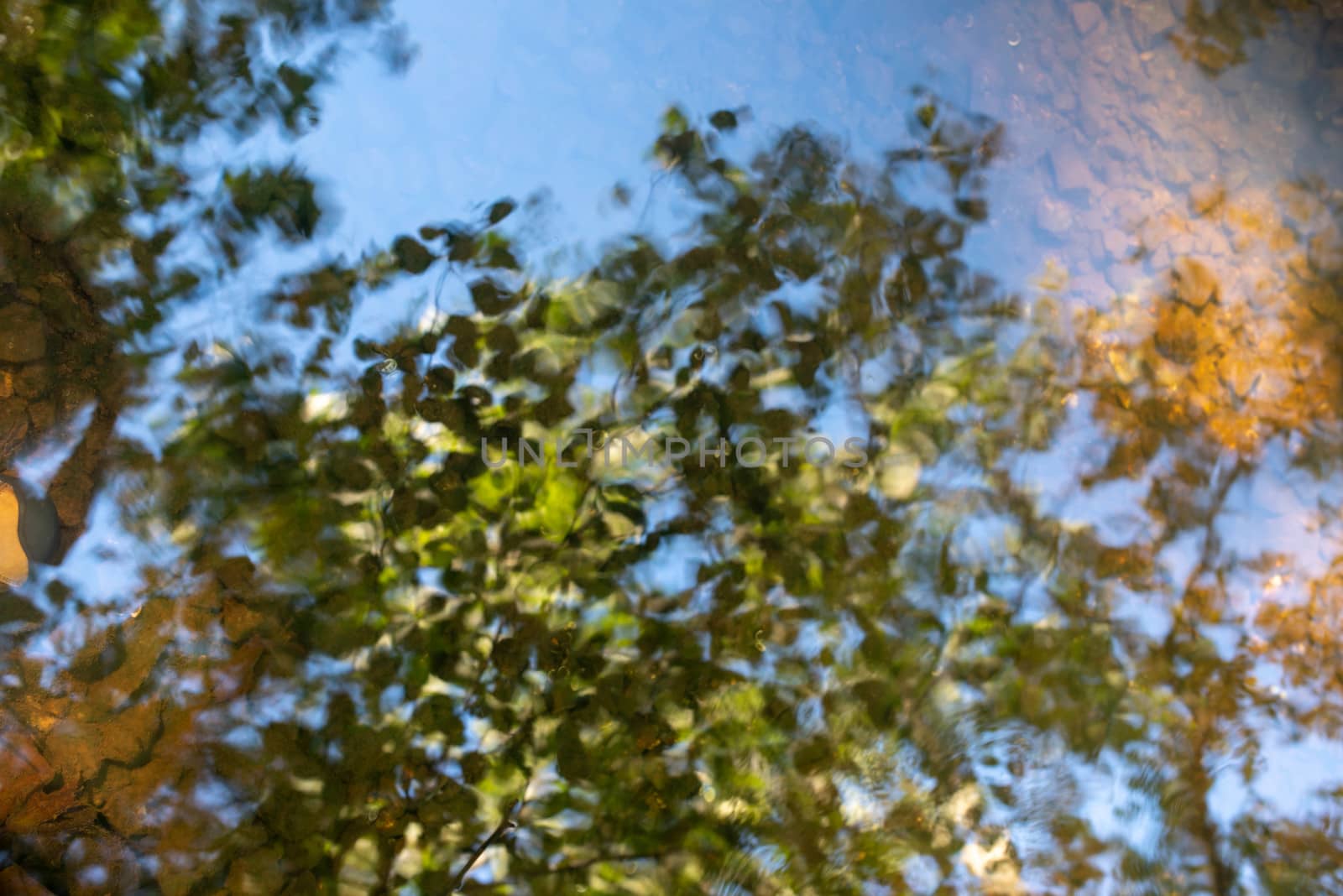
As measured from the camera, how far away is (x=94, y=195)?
1219 millimetres

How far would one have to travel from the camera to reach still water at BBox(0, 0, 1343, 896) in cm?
114

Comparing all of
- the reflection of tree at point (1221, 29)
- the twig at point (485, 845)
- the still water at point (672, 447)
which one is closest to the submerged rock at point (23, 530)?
the still water at point (672, 447)

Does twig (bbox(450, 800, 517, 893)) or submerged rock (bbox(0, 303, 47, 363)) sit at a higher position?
submerged rock (bbox(0, 303, 47, 363))

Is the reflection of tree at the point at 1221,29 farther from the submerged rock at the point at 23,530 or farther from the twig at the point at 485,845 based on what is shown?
the submerged rock at the point at 23,530

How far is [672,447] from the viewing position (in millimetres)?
1228

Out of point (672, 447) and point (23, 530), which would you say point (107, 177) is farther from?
point (672, 447)

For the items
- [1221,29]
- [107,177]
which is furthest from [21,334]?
[1221,29]

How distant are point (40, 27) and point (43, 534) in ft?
2.28

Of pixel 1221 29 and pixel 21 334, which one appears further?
pixel 1221 29

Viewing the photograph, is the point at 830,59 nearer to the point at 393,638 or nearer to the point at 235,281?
the point at 235,281

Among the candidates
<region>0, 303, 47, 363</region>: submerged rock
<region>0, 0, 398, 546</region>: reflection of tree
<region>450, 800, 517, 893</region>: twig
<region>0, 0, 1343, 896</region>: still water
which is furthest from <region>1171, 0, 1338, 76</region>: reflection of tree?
<region>0, 303, 47, 363</region>: submerged rock

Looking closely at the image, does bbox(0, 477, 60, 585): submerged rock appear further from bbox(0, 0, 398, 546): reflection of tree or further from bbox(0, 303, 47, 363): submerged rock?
bbox(0, 303, 47, 363): submerged rock

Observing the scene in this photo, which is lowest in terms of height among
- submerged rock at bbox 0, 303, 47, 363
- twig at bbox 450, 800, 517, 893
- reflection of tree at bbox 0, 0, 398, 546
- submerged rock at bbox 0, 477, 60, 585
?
twig at bbox 450, 800, 517, 893

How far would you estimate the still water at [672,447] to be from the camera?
114 centimetres
